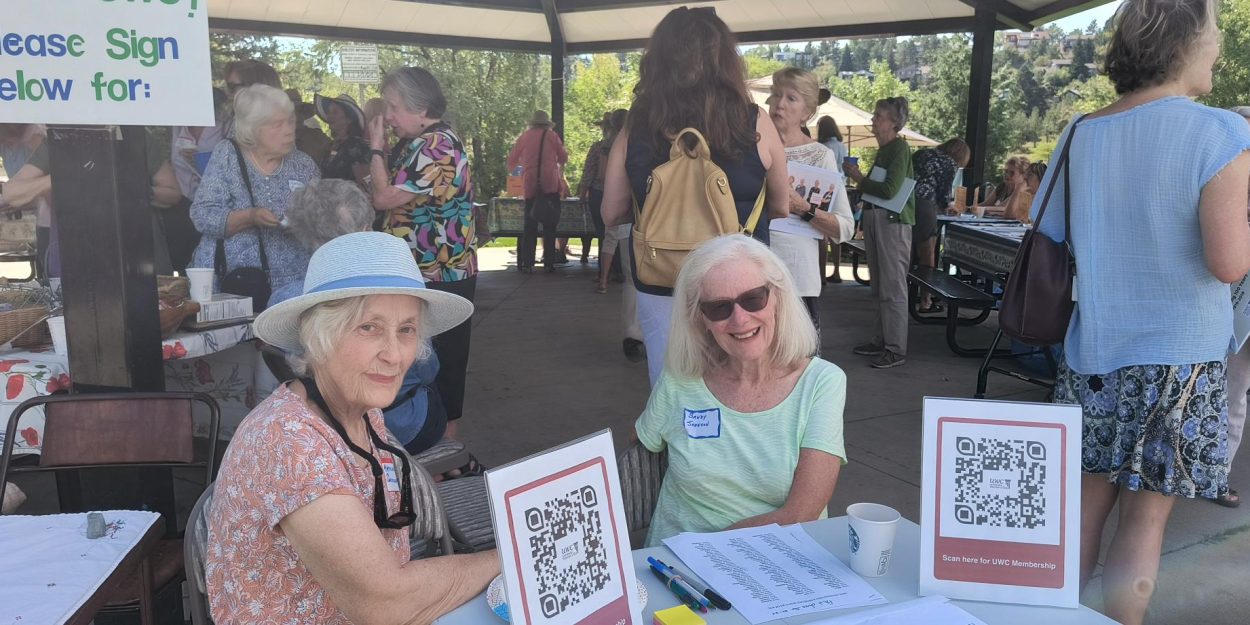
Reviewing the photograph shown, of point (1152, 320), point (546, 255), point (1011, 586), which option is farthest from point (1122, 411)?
point (546, 255)

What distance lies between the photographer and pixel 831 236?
13.2 ft

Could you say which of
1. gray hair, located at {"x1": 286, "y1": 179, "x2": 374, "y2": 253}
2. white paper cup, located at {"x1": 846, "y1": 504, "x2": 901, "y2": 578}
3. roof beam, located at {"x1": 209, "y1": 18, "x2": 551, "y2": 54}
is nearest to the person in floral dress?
gray hair, located at {"x1": 286, "y1": 179, "x2": 374, "y2": 253}

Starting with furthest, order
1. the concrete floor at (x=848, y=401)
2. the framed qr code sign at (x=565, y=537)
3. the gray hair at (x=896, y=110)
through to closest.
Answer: the gray hair at (x=896, y=110)
the concrete floor at (x=848, y=401)
the framed qr code sign at (x=565, y=537)

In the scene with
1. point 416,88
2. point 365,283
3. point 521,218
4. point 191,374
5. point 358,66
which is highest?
point 358,66

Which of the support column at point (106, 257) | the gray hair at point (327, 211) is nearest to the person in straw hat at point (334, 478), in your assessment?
the support column at point (106, 257)

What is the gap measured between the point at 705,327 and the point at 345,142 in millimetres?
3766

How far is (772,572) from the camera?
1.56m

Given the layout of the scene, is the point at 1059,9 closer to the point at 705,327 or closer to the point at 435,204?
the point at 435,204

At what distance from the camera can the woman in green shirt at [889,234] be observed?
5871mm

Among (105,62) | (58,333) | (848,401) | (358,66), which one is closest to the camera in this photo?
(105,62)

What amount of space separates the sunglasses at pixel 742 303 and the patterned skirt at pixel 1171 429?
0.84 meters

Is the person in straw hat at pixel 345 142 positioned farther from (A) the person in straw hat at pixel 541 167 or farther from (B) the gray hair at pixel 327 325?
(A) the person in straw hat at pixel 541 167

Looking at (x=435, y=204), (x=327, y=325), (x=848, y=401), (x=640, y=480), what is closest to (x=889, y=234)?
(x=848, y=401)

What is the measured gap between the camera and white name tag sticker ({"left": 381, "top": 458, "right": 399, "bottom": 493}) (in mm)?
1737
